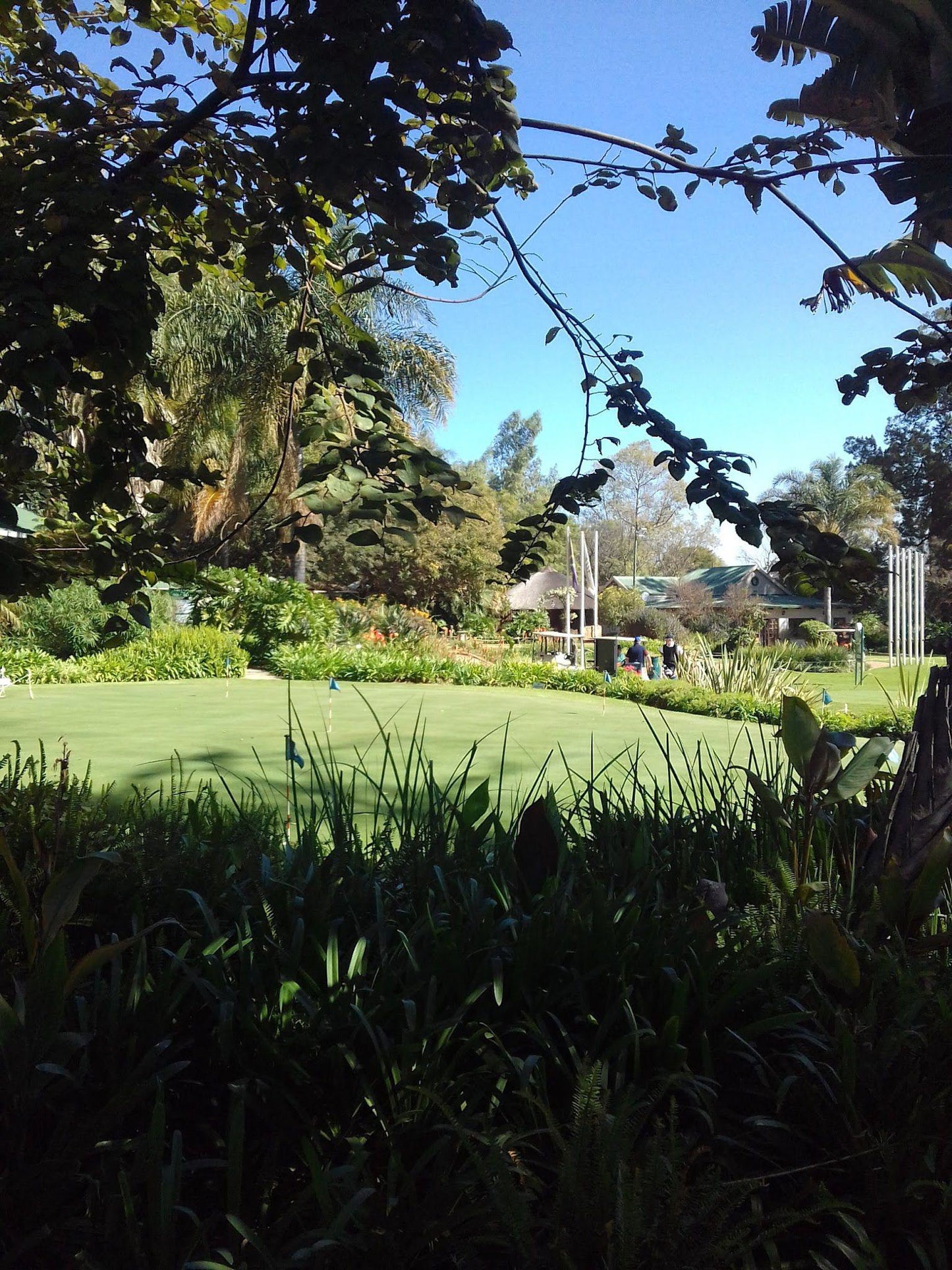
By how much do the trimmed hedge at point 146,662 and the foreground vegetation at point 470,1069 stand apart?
15.8 m

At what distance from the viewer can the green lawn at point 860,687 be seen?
16797 mm

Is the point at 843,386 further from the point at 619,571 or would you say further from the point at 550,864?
the point at 619,571

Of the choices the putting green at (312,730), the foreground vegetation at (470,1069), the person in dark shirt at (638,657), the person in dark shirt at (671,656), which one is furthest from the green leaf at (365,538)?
the person in dark shirt at (638,657)

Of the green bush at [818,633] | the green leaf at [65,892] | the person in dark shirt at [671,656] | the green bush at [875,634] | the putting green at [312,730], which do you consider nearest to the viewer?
the green leaf at [65,892]

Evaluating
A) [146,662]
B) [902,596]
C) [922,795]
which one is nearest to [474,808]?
[922,795]

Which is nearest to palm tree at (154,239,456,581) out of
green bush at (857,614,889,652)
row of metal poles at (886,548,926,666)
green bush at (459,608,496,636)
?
green bush at (459,608,496,636)

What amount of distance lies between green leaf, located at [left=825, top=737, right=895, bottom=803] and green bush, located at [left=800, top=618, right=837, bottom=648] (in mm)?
39267

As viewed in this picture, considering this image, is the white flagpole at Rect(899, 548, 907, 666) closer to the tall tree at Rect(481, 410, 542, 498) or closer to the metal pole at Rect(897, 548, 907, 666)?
the metal pole at Rect(897, 548, 907, 666)

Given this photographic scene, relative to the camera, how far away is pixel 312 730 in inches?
313

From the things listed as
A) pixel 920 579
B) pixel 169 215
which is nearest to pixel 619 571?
pixel 920 579

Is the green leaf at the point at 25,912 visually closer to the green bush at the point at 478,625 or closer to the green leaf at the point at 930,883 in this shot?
the green leaf at the point at 930,883

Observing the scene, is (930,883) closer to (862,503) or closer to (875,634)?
(875,634)

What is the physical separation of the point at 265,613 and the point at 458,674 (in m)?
5.18

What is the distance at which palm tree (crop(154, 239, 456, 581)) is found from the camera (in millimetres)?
23578
